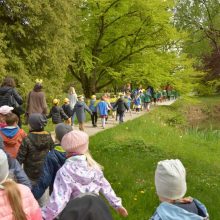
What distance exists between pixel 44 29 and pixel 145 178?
13.2 m

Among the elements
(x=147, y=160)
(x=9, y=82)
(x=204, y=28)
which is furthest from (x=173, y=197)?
(x=204, y=28)

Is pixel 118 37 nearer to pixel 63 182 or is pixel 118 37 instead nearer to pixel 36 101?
pixel 36 101

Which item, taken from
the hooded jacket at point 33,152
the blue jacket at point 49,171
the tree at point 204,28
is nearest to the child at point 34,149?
the hooded jacket at point 33,152

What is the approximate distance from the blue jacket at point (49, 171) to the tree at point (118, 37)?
25849 mm

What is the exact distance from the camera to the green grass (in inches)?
314

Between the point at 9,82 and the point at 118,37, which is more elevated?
the point at 118,37

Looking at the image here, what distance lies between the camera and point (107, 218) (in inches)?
93.3

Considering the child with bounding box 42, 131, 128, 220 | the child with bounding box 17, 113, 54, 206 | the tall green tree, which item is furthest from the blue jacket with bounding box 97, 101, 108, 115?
the child with bounding box 42, 131, 128, 220

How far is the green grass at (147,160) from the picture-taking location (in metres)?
7.98

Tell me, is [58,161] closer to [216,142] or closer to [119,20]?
[216,142]

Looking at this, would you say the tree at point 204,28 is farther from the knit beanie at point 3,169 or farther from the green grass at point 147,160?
the knit beanie at point 3,169

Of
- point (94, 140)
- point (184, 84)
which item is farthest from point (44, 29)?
point (184, 84)

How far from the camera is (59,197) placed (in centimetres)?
449

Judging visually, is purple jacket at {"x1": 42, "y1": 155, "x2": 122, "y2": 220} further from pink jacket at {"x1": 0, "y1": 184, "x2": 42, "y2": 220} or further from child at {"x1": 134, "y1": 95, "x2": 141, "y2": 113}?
child at {"x1": 134, "y1": 95, "x2": 141, "y2": 113}
